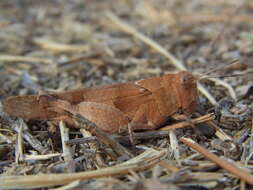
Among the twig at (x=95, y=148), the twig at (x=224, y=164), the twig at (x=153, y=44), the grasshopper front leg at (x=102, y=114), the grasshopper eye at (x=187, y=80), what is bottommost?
the twig at (x=224, y=164)

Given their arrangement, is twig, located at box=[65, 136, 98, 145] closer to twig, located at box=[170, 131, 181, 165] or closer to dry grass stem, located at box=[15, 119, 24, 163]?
dry grass stem, located at box=[15, 119, 24, 163]

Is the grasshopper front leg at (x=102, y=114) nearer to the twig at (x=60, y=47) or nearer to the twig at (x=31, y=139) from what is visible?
the twig at (x=31, y=139)

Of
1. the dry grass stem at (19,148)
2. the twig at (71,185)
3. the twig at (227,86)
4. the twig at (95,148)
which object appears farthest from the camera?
the twig at (227,86)

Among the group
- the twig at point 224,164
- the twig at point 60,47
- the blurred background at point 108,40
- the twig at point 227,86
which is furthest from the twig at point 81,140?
the twig at point 60,47

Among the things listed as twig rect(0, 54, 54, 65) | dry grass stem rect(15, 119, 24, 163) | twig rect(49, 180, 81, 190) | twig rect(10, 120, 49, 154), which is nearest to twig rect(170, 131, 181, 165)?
twig rect(49, 180, 81, 190)

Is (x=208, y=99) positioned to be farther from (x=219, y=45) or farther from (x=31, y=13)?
(x=31, y=13)

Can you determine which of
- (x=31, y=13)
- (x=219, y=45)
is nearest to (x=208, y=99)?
(x=219, y=45)

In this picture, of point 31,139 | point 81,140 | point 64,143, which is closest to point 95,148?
point 81,140
